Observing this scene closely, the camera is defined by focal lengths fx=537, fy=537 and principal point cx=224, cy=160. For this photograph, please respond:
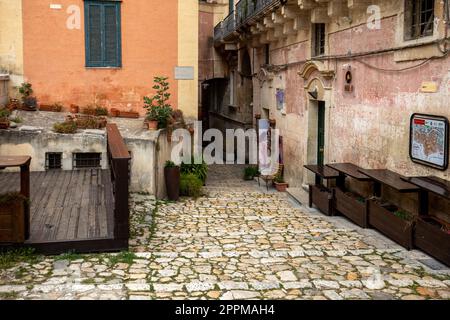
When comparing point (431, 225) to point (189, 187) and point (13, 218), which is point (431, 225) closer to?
point (13, 218)

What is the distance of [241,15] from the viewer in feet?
65.2

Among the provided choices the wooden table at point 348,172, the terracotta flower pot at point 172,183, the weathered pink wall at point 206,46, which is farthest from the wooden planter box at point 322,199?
the weathered pink wall at point 206,46

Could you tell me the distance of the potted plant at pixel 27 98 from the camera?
46.4ft

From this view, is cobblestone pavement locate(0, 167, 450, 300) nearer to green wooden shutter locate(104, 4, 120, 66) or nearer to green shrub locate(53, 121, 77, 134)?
green shrub locate(53, 121, 77, 134)

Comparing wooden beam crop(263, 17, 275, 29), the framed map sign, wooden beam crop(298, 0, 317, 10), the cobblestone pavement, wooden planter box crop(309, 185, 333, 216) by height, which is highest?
wooden beam crop(263, 17, 275, 29)

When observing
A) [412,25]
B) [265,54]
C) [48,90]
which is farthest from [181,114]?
[412,25]

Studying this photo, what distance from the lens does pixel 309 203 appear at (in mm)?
12188

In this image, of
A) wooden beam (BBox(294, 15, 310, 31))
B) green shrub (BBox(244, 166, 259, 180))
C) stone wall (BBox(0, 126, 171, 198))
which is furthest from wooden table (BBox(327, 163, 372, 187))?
green shrub (BBox(244, 166, 259, 180))

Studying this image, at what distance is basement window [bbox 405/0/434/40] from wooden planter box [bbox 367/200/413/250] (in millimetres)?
2845

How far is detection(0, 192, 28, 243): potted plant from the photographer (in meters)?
6.93

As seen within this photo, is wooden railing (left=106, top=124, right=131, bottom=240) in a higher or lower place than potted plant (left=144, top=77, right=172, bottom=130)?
lower

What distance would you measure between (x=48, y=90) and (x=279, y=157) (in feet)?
23.7


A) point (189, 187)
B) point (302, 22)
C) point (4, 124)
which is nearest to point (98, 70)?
point (4, 124)

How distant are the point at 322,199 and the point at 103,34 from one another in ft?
24.3
